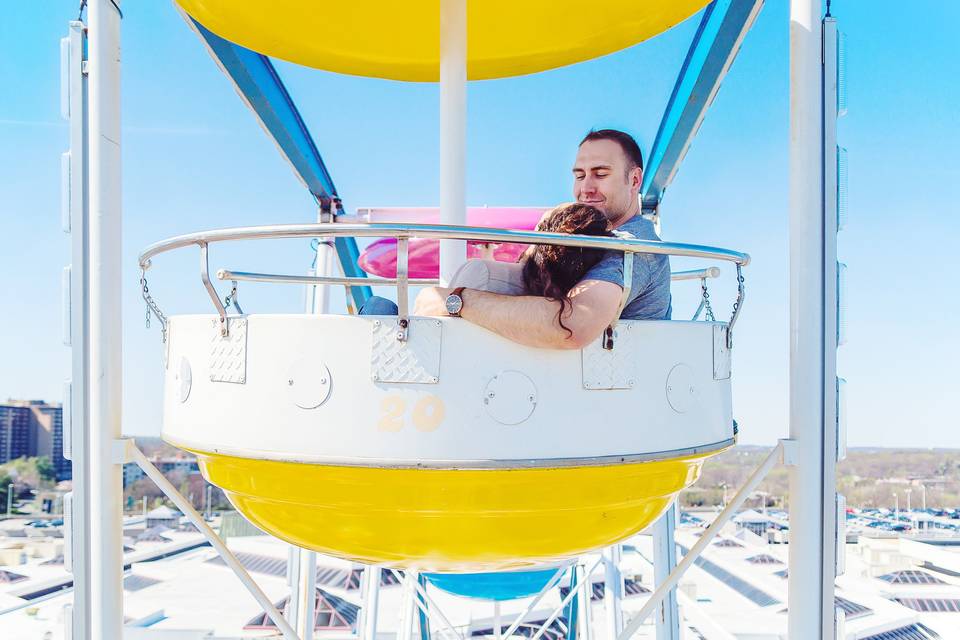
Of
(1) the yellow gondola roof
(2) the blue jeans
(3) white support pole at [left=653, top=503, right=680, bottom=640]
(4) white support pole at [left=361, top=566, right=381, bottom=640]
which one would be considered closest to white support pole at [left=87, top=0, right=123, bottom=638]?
(1) the yellow gondola roof

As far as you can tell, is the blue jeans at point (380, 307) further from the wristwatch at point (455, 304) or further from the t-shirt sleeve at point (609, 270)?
the t-shirt sleeve at point (609, 270)

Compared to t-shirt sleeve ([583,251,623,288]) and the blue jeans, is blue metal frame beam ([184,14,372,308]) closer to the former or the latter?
the blue jeans

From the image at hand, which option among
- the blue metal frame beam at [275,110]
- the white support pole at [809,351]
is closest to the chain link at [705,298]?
the white support pole at [809,351]

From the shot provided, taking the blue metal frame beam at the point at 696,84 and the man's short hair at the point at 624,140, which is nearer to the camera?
the man's short hair at the point at 624,140

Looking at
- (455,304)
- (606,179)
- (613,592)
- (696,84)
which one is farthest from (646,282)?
(613,592)

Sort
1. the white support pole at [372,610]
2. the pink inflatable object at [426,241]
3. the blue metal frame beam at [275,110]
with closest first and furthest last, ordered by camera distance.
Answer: the blue metal frame beam at [275,110] → the pink inflatable object at [426,241] → the white support pole at [372,610]

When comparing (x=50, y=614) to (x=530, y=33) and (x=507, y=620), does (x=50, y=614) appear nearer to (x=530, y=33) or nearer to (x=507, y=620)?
(x=507, y=620)

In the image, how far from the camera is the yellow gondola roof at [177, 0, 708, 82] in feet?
9.42

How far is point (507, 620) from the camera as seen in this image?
409 inches

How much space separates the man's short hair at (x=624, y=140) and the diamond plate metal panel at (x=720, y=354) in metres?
0.68

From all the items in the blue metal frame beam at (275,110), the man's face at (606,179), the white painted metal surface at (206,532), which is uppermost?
the blue metal frame beam at (275,110)

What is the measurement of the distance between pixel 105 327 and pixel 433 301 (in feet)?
3.68

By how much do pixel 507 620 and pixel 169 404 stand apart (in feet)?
31.3

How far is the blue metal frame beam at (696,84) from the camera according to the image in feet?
10.2
